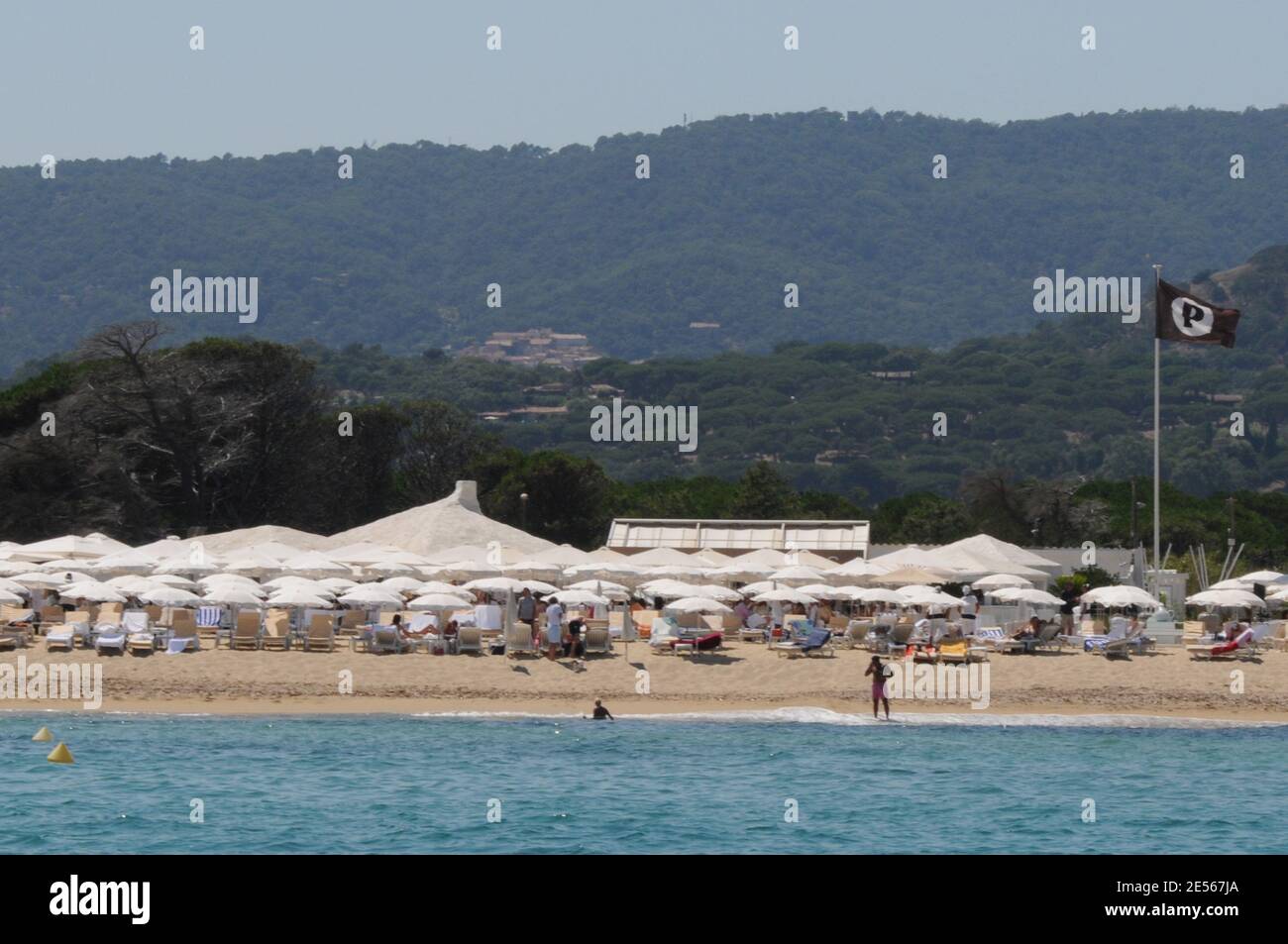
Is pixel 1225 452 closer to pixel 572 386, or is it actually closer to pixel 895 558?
pixel 572 386

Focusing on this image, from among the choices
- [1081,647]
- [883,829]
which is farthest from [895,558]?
[883,829]

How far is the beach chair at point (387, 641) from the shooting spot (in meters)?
29.2

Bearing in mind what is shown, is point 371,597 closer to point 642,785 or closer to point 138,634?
point 138,634

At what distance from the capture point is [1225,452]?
16350cm

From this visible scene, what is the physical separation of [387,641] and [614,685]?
385 cm

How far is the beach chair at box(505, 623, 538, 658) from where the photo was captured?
29.0 meters

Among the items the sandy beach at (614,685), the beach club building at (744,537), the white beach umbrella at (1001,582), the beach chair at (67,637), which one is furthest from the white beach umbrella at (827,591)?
the beach chair at (67,637)

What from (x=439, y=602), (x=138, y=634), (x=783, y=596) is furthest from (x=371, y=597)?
(x=783, y=596)

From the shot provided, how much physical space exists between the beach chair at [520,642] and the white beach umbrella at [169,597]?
485cm

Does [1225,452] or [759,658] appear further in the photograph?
[1225,452]

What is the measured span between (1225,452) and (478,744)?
489ft

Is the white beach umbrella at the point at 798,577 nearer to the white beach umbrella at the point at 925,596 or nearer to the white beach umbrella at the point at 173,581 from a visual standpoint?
the white beach umbrella at the point at 925,596

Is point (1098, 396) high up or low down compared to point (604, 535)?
up

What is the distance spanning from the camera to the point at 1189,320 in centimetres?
3566
